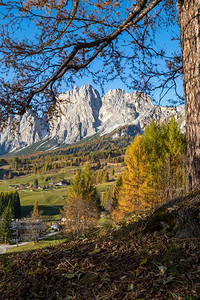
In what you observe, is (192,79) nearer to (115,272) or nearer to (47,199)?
(115,272)

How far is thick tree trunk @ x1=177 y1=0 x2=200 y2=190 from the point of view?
10.7 feet

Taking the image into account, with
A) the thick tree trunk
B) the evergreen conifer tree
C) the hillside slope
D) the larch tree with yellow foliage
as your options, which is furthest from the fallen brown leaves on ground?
the evergreen conifer tree

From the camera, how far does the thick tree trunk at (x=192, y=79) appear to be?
3.25 metres

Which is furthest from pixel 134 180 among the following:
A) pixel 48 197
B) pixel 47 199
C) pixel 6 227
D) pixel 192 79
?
pixel 48 197

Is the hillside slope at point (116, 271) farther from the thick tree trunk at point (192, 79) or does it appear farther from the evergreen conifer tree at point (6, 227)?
the evergreen conifer tree at point (6, 227)

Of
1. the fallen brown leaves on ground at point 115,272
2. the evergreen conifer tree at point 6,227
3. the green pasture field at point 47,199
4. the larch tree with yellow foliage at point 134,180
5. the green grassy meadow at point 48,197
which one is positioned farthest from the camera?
the green grassy meadow at point 48,197

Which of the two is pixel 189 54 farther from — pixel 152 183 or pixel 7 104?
pixel 152 183

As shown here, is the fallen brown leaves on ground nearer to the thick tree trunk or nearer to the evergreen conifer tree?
the thick tree trunk

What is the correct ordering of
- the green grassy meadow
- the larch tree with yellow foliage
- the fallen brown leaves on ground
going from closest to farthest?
1. the fallen brown leaves on ground
2. the larch tree with yellow foliage
3. the green grassy meadow

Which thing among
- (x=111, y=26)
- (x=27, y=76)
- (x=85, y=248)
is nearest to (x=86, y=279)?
(x=85, y=248)

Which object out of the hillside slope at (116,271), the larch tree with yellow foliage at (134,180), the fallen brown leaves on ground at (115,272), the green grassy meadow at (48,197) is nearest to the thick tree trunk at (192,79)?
the hillside slope at (116,271)

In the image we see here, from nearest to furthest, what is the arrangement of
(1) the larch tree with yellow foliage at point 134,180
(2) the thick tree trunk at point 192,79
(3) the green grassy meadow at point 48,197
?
(2) the thick tree trunk at point 192,79, (1) the larch tree with yellow foliage at point 134,180, (3) the green grassy meadow at point 48,197

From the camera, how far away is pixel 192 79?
3355 mm

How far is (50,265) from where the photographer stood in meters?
2.28
